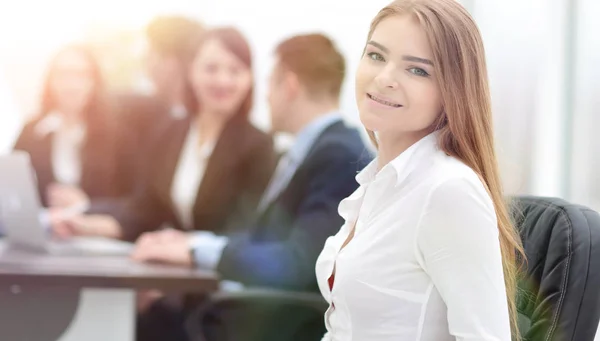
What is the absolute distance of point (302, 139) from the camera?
2814mm

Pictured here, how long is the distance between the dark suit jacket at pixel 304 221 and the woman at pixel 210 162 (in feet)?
1.70

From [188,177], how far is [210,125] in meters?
0.25

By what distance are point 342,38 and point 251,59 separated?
1.39 feet

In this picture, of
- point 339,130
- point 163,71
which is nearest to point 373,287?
point 339,130

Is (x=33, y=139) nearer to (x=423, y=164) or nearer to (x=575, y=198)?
(x=575, y=198)

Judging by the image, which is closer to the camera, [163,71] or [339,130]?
[339,130]

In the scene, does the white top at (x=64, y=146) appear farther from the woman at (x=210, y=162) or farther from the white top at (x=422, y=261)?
the white top at (x=422, y=261)

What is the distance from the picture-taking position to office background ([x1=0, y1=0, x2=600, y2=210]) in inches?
103

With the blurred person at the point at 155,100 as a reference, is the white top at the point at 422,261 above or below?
above

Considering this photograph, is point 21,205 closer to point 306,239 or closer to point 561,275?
point 306,239

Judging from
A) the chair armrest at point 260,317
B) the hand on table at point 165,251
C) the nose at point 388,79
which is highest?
the nose at point 388,79

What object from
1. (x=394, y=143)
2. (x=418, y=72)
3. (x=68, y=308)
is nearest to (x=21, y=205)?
(x=68, y=308)

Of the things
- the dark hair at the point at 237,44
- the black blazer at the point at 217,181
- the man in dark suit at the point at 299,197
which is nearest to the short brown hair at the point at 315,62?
the man in dark suit at the point at 299,197

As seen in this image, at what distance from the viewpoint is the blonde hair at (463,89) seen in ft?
3.59
